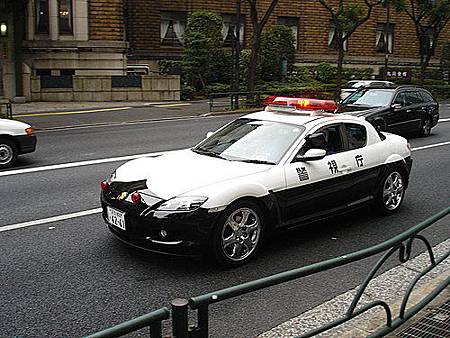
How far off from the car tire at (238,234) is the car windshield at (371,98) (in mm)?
10447

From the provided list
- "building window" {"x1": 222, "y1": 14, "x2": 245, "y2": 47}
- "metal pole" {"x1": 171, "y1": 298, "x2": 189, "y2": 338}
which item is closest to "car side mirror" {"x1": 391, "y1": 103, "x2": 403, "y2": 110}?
"metal pole" {"x1": 171, "y1": 298, "x2": 189, "y2": 338}

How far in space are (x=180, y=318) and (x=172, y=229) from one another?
3.15 meters

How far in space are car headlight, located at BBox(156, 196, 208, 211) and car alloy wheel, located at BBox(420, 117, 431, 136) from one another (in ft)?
41.9

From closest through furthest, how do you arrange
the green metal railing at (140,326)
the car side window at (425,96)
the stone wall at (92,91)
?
the green metal railing at (140,326) < the car side window at (425,96) < the stone wall at (92,91)

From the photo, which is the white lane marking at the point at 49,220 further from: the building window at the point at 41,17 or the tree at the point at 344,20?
the tree at the point at 344,20

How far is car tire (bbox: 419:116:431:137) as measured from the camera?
17094mm

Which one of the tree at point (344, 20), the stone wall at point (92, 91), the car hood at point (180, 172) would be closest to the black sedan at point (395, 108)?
the car hood at point (180, 172)

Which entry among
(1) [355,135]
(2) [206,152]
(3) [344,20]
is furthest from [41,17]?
(1) [355,135]

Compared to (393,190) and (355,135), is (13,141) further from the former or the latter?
(393,190)

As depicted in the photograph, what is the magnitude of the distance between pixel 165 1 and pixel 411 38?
2340 cm

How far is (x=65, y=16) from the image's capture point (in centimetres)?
3167

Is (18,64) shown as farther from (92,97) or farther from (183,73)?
(183,73)

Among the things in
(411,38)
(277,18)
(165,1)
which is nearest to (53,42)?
(165,1)

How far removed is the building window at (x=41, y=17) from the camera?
31641mm
